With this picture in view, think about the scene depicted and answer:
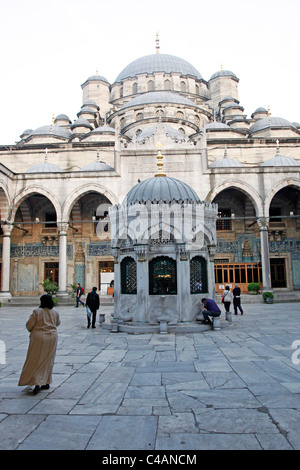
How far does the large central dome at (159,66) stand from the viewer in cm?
3325

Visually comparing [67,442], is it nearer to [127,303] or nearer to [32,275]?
[127,303]

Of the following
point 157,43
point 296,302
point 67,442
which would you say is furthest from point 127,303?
point 157,43

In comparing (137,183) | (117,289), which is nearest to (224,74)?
(137,183)

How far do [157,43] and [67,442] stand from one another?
1658 inches

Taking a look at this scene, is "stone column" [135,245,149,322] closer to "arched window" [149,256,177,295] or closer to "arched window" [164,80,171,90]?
"arched window" [149,256,177,295]

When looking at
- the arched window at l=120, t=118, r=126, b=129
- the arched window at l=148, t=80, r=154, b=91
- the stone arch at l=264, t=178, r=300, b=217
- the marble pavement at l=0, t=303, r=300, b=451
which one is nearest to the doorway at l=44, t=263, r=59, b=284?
the stone arch at l=264, t=178, r=300, b=217

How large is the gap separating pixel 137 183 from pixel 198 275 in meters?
7.37

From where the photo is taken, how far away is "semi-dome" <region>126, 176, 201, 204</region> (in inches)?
324

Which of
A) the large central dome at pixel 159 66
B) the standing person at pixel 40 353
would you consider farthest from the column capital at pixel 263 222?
the large central dome at pixel 159 66

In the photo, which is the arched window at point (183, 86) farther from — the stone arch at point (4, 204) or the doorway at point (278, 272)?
the stone arch at point (4, 204)

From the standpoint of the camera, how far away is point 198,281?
8297 millimetres

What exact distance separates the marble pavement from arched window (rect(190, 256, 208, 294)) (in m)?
1.85

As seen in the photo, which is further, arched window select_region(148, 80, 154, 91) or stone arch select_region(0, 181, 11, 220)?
arched window select_region(148, 80, 154, 91)

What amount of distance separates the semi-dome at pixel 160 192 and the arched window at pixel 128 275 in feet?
4.77
